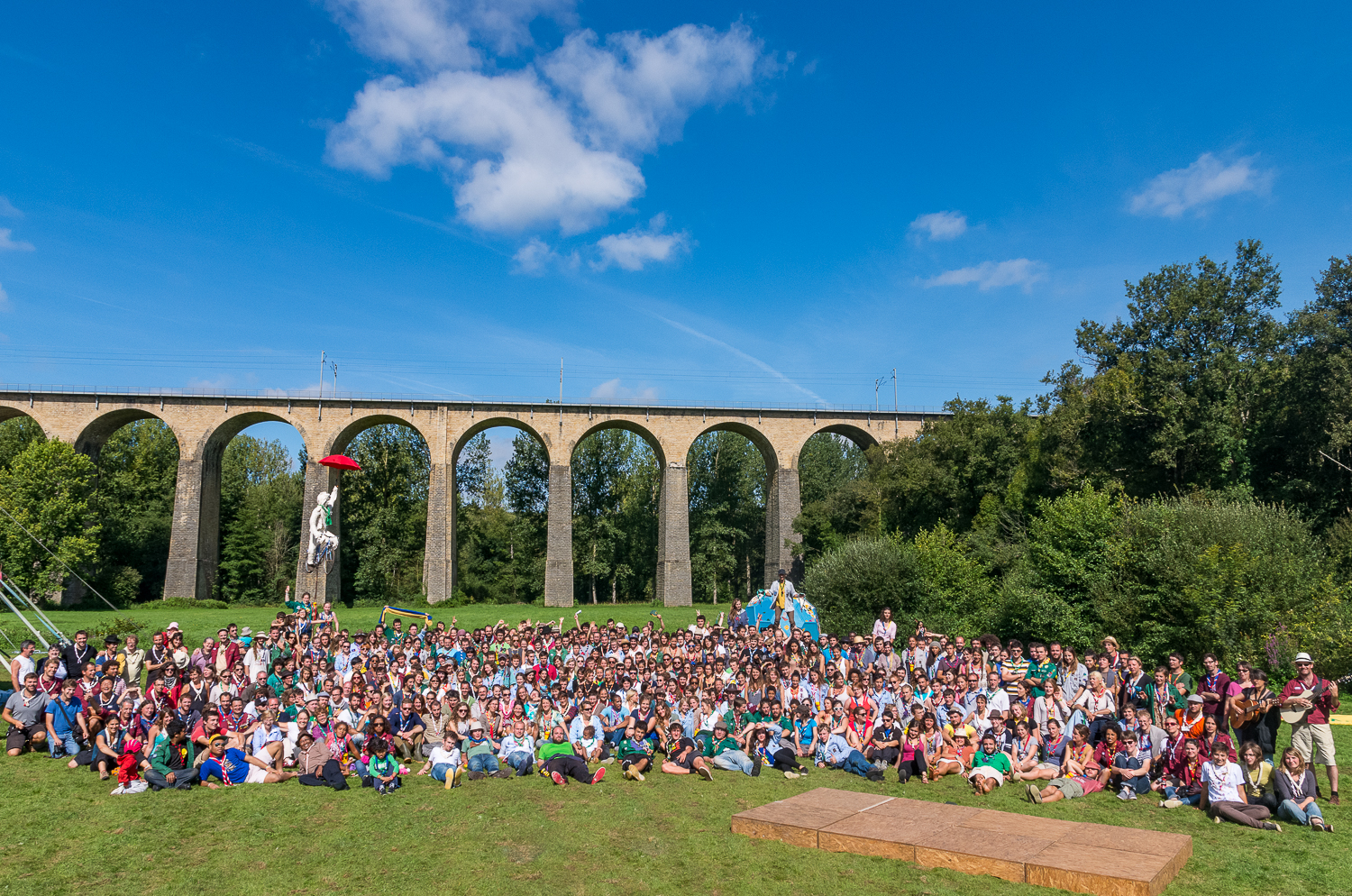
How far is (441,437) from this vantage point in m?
36.7

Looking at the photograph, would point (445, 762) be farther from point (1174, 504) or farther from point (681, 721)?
point (1174, 504)

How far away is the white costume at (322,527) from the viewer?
32.7 metres

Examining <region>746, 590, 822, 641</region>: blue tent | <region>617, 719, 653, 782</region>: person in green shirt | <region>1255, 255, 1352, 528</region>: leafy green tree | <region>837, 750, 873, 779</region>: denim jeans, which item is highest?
<region>1255, 255, 1352, 528</region>: leafy green tree

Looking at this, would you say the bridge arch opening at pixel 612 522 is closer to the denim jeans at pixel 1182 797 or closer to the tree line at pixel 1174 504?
the tree line at pixel 1174 504

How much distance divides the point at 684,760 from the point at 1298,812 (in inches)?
241

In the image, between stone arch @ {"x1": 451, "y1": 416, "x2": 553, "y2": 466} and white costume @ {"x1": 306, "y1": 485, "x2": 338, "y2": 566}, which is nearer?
white costume @ {"x1": 306, "y1": 485, "x2": 338, "y2": 566}

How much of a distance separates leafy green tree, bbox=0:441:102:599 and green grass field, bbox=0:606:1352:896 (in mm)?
28370

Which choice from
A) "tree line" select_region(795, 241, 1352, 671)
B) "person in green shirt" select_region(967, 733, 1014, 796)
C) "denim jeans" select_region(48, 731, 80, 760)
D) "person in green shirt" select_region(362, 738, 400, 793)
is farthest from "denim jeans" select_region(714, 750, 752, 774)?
"tree line" select_region(795, 241, 1352, 671)

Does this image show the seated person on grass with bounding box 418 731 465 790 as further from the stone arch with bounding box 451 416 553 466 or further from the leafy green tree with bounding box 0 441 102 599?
the leafy green tree with bounding box 0 441 102 599

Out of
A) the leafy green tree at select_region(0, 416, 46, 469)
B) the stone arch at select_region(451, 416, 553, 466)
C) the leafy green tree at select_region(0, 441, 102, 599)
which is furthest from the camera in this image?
the leafy green tree at select_region(0, 416, 46, 469)

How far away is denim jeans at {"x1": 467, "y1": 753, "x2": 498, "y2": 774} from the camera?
9.45 m

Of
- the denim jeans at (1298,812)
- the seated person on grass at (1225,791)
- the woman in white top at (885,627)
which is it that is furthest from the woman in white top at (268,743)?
the denim jeans at (1298,812)

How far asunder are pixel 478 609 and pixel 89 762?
24.1 metres

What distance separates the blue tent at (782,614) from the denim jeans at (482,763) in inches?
380
